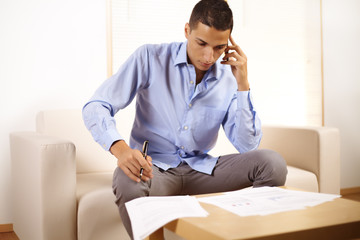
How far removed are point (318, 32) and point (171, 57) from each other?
200 centimetres

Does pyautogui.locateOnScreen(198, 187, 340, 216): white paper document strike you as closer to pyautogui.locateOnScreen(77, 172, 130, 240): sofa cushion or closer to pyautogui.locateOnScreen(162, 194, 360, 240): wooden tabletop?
pyautogui.locateOnScreen(162, 194, 360, 240): wooden tabletop

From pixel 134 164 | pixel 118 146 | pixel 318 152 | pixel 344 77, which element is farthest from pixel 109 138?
pixel 344 77

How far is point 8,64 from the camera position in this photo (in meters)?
2.45

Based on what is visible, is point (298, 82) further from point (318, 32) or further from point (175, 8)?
point (175, 8)

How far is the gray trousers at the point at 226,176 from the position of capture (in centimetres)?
153

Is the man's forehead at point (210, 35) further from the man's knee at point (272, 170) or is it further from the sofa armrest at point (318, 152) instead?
the sofa armrest at point (318, 152)

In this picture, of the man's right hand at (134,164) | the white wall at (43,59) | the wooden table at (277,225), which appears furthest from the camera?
the white wall at (43,59)

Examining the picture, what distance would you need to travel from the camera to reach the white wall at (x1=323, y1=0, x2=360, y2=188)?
3398 mm

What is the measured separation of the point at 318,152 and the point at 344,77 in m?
1.57

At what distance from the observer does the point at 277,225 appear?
0.91 meters

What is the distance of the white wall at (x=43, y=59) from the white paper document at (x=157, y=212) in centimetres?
161

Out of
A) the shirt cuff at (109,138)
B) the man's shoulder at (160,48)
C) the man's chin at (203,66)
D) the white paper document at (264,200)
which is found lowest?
the white paper document at (264,200)

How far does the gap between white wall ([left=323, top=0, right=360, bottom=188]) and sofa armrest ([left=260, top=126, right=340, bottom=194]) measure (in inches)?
49.9

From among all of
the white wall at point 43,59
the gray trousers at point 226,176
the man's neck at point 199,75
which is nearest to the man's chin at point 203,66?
the man's neck at point 199,75
